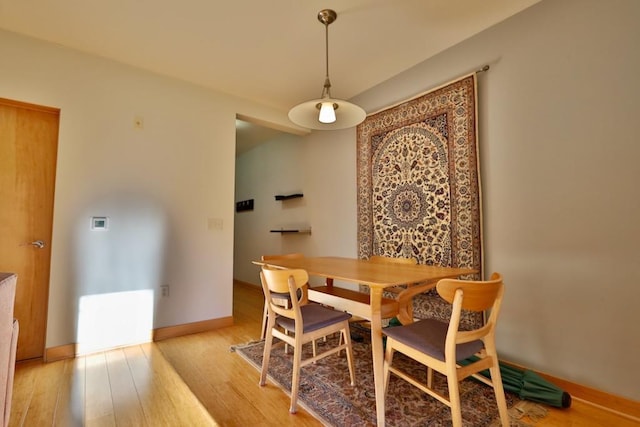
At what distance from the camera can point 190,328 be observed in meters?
2.83

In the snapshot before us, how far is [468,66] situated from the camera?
2.30m

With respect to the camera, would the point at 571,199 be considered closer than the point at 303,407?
No

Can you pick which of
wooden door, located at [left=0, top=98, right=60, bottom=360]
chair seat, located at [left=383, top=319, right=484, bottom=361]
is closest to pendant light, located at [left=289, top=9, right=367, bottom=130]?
chair seat, located at [left=383, top=319, right=484, bottom=361]

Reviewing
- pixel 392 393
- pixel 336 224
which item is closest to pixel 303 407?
pixel 392 393

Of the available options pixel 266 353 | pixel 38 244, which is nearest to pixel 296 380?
pixel 266 353

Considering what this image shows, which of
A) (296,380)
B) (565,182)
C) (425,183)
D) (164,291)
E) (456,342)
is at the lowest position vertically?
(296,380)

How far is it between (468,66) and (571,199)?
1.30 meters

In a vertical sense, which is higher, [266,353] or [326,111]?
[326,111]

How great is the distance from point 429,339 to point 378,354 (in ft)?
0.86

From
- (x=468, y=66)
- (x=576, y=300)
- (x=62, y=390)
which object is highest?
(x=468, y=66)

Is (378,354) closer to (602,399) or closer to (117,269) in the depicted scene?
(602,399)

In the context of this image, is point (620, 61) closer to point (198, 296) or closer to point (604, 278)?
point (604, 278)

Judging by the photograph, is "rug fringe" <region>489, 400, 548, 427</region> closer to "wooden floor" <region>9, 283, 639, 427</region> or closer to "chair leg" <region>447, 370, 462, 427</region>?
"wooden floor" <region>9, 283, 639, 427</region>

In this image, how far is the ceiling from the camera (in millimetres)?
1969
